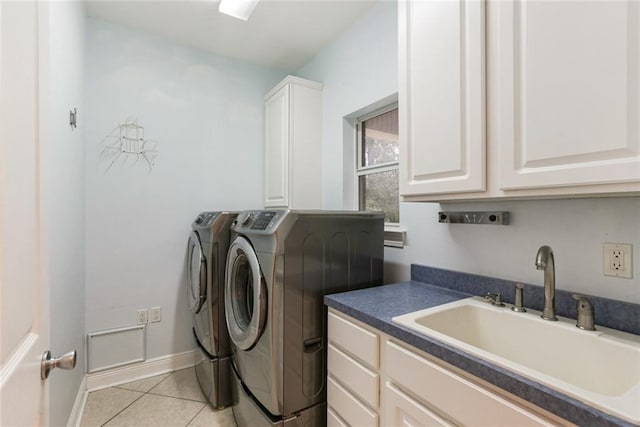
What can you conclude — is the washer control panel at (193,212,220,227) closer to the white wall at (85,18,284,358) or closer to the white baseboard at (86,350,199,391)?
the white wall at (85,18,284,358)

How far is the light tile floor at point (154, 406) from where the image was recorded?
1.88 m

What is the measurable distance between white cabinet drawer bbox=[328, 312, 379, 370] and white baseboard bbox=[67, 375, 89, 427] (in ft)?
5.43

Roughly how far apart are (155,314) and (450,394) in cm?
241

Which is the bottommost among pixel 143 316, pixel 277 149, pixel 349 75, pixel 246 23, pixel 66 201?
pixel 143 316

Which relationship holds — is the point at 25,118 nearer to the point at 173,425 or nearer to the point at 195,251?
the point at 195,251

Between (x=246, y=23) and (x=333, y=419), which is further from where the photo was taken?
(x=246, y=23)

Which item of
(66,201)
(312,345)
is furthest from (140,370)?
(312,345)

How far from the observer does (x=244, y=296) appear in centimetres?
178

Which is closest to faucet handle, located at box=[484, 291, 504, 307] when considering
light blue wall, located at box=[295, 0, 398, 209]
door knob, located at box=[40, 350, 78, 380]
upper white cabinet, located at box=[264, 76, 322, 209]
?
light blue wall, located at box=[295, 0, 398, 209]

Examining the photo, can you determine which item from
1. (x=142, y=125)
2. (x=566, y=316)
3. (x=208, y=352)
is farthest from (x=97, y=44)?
(x=566, y=316)

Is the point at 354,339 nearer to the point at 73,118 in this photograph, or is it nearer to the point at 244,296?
the point at 244,296

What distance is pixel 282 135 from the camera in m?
2.68

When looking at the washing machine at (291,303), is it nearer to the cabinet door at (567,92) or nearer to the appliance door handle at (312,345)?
the appliance door handle at (312,345)

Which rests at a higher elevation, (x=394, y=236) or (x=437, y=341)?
(x=394, y=236)
